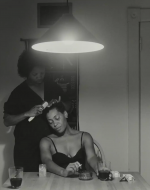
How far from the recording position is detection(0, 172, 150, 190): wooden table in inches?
93.3

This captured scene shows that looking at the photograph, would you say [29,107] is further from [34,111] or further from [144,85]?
[144,85]

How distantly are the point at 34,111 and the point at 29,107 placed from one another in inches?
5.7

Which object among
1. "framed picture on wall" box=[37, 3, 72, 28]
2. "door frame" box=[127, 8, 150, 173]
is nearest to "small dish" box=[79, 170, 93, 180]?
"door frame" box=[127, 8, 150, 173]

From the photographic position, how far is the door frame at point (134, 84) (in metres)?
3.56

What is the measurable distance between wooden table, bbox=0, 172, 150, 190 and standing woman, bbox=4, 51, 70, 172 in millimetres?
908

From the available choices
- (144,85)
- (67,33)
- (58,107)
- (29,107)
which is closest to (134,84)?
(144,85)

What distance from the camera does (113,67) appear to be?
11.8 feet

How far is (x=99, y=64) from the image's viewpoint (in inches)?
142

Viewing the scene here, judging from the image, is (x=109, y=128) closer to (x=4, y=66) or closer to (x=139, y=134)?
(x=139, y=134)

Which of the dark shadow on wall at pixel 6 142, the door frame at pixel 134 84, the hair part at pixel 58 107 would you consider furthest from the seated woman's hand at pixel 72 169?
the dark shadow on wall at pixel 6 142

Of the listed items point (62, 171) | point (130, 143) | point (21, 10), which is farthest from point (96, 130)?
point (21, 10)

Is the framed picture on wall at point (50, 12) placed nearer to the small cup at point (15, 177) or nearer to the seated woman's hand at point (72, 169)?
A: the seated woman's hand at point (72, 169)

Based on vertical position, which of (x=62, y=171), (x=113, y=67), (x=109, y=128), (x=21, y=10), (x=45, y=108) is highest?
(x=21, y=10)

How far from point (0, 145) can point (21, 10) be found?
1.48 metres
